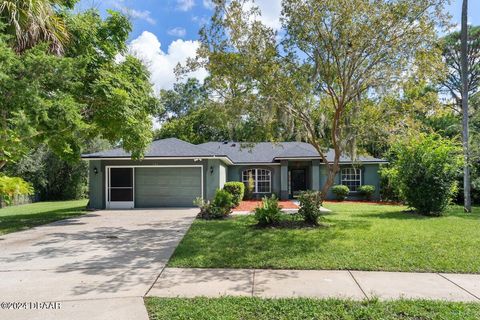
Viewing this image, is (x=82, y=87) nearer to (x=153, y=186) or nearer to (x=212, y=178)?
(x=153, y=186)

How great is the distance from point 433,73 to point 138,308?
31.3 feet

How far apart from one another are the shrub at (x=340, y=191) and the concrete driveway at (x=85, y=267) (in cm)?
1271

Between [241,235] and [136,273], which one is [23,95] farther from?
[241,235]

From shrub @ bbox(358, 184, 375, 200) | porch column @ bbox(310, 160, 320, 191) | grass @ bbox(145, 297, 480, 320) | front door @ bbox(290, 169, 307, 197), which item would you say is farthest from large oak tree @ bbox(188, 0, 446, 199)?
front door @ bbox(290, 169, 307, 197)

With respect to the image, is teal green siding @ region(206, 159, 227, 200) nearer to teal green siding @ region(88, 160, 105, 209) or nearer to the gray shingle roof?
the gray shingle roof

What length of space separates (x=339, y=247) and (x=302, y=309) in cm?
346

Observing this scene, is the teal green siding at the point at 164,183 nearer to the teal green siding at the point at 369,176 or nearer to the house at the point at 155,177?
the house at the point at 155,177

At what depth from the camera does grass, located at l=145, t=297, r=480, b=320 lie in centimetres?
407

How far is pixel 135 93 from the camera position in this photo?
1258 cm

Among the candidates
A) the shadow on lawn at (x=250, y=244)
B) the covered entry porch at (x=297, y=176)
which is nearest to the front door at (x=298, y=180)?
the covered entry porch at (x=297, y=176)

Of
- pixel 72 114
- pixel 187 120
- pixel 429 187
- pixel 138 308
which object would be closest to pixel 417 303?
pixel 138 308

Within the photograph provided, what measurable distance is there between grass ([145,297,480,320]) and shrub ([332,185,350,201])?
16.7 metres

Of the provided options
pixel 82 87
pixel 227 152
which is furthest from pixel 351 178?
pixel 82 87

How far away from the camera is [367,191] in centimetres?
2088
